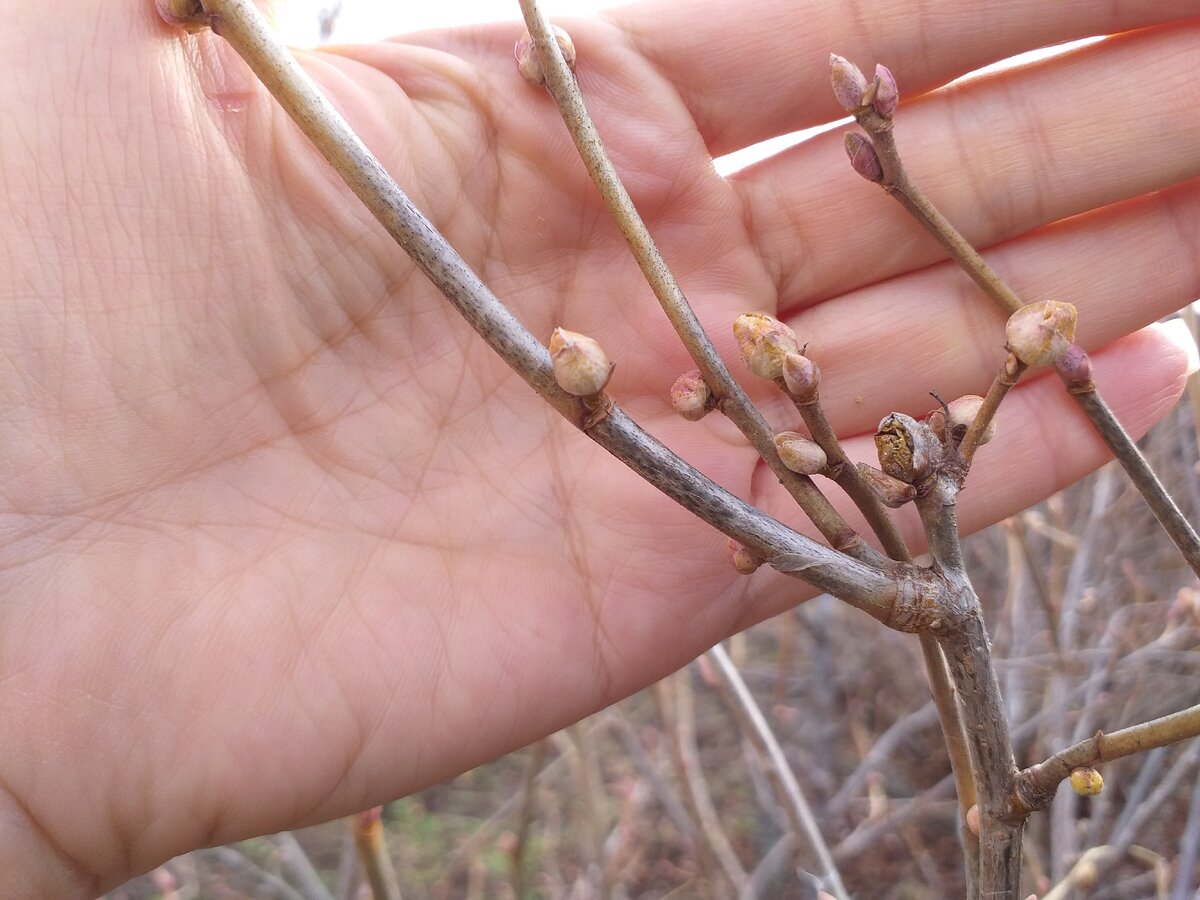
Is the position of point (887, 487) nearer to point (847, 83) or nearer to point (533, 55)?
point (847, 83)

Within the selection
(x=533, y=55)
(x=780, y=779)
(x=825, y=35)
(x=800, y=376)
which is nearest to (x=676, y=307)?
(x=800, y=376)

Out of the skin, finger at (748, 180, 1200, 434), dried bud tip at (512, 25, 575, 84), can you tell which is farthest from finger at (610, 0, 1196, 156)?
finger at (748, 180, 1200, 434)

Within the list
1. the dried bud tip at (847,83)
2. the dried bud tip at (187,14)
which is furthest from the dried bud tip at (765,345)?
the dried bud tip at (187,14)

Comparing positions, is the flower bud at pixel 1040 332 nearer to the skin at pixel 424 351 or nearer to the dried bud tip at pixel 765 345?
the dried bud tip at pixel 765 345

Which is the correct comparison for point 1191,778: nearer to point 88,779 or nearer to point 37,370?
point 88,779

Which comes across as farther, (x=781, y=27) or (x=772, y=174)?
(x=772, y=174)

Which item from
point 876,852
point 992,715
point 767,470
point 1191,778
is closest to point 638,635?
point 767,470
